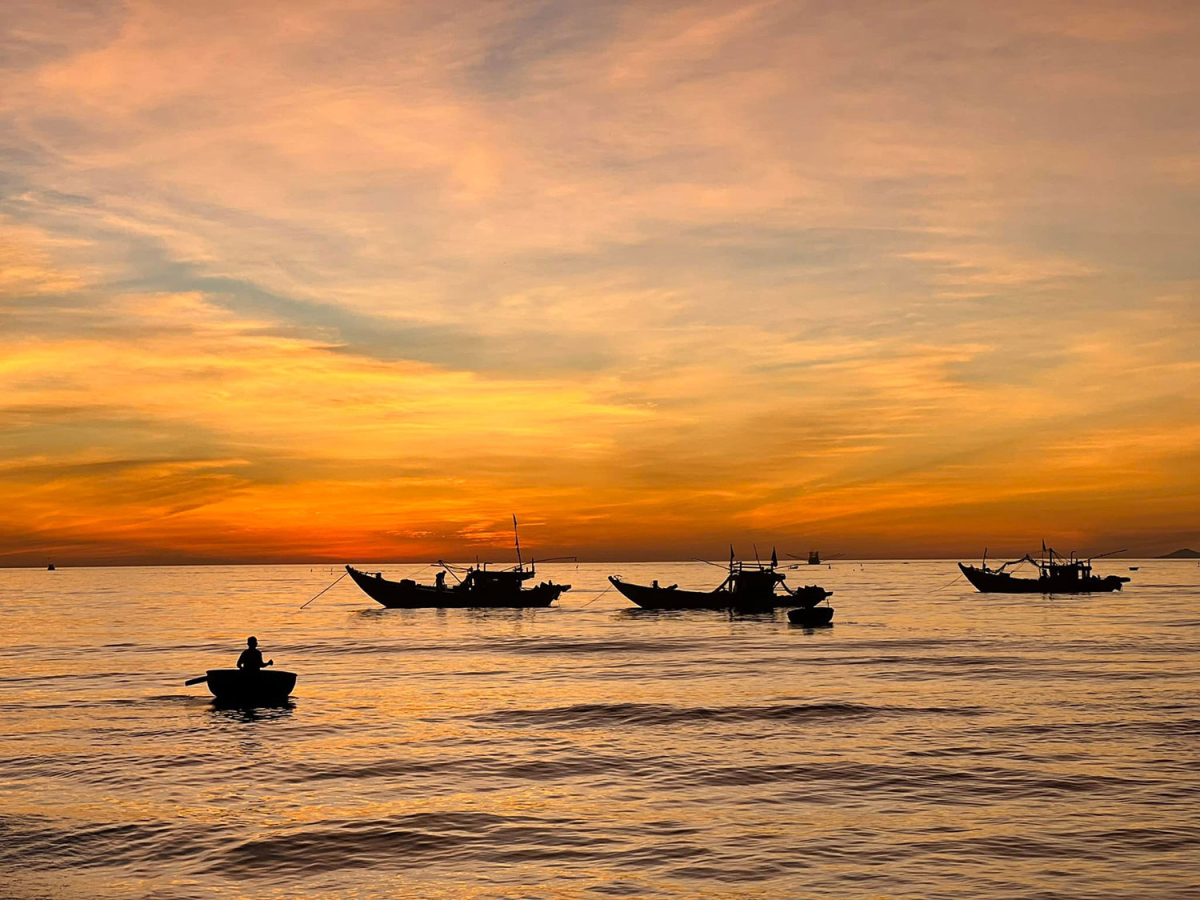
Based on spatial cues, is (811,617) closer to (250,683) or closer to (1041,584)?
(250,683)

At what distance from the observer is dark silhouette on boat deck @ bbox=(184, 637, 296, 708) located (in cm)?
4012

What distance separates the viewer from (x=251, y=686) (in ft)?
132

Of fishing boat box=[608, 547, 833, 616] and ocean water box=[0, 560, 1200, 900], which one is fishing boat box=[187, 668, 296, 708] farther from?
fishing boat box=[608, 547, 833, 616]

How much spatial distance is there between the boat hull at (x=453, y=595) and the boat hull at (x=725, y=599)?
9956 mm

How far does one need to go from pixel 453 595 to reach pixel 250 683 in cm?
7251

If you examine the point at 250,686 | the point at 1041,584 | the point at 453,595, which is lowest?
the point at 1041,584

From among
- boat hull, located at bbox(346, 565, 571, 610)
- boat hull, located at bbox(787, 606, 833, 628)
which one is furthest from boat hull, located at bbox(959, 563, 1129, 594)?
boat hull, located at bbox(346, 565, 571, 610)

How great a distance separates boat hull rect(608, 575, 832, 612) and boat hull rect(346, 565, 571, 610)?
32.7 ft

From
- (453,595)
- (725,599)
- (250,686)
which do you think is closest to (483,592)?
(453,595)

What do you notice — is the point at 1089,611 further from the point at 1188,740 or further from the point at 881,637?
the point at 1188,740

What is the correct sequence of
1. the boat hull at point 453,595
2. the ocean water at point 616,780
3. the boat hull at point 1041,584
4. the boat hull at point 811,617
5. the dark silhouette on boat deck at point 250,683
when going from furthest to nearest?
1. the boat hull at point 1041,584
2. the boat hull at point 453,595
3. the boat hull at point 811,617
4. the dark silhouette on boat deck at point 250,683
5. the ocean water at point 616,780

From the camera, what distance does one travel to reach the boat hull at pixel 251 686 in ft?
132

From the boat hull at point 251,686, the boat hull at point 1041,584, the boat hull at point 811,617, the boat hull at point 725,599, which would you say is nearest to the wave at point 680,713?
the boat hull at point 251,686

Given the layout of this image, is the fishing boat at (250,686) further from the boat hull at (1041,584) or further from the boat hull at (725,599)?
the boat hull at (1041,584)
